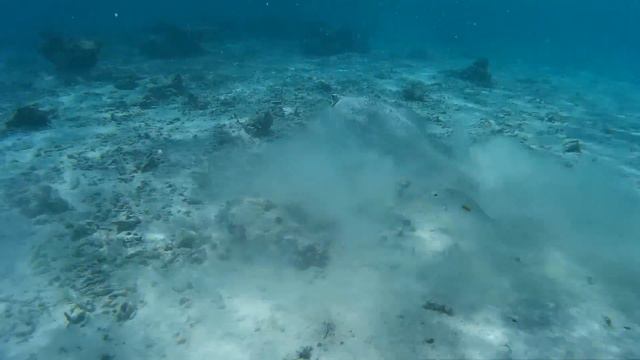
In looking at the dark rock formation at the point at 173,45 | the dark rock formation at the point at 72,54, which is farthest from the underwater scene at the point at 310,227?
the dark rock formation at the point at 173,45

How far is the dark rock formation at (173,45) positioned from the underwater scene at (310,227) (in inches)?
364

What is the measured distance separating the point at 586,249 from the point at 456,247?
279 centimetres

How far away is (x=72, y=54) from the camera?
23.2m

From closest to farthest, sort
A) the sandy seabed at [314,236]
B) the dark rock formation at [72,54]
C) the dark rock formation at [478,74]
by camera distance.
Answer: the sandy seabed at [314,236] < the dark rock formation at [72,54] < the dark rock formation at [478,74]

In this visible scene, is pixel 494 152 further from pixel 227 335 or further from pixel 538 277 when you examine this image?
pixel 227 335

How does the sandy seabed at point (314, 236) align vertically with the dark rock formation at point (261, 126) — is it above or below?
below

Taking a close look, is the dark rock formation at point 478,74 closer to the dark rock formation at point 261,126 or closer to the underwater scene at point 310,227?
the underwater scene at point 310,227

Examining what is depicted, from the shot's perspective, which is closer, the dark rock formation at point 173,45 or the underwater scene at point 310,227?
the underwater scene at point 310,227

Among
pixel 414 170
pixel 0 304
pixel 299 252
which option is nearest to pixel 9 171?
pixel 0 304

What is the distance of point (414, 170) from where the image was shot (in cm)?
1200

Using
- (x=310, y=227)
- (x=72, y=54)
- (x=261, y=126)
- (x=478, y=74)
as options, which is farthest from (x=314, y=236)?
(x=72, y=54)

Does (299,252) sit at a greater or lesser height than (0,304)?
greater

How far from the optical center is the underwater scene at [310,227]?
6.87 metres

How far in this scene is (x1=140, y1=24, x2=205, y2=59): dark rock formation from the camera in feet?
96.6
